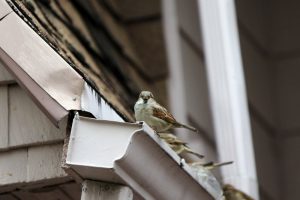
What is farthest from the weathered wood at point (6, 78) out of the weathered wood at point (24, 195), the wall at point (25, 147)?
the weathered wood at point (24, 195)

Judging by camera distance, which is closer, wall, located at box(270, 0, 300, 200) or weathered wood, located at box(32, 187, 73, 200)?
weathered wood, located at box(32, 187, 73, 200)

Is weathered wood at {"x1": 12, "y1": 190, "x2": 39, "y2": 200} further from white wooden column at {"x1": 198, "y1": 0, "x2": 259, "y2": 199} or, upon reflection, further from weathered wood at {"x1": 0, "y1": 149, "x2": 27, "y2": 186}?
white wooden column at {"x1": 198, "y1": 0, "x2": 259, "y2": 199}

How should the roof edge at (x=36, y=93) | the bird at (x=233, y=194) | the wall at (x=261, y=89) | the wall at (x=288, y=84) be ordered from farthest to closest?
1. the wall at (x=288, y=84)
2. the wall at (x=261, y=89)
3. the bird at (x=233, y=194)
4. the roof edge at (x=36, y=93)

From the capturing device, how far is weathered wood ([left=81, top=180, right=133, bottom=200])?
3.81 m

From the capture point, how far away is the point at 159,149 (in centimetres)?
393

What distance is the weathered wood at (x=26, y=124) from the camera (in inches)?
161

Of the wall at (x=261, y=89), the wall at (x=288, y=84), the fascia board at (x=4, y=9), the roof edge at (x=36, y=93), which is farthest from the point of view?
the wall at (x=288, y=84)

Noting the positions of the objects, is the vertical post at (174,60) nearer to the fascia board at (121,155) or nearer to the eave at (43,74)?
the eave at (43,74)

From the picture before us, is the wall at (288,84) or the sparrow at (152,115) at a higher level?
the sparrow at (152,115)

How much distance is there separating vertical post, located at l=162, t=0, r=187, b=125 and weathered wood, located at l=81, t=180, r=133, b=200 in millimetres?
2753

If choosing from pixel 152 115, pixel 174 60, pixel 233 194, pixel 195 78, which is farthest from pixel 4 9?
pixel 195 78

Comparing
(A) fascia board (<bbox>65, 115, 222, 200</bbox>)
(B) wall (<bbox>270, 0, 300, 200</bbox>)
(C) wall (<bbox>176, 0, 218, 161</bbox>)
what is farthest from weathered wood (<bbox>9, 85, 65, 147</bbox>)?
(B) wall (<bbox>270, 0, 300, 200</bbox>)

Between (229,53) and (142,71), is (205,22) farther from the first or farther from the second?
(142,71)

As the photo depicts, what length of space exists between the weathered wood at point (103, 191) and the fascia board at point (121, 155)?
2 cm
